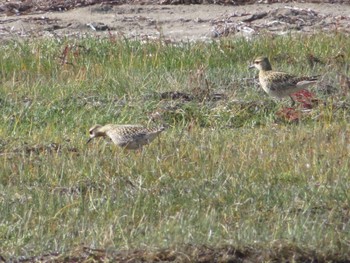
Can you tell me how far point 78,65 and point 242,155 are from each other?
4273mm

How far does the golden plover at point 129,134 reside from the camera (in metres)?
9.91

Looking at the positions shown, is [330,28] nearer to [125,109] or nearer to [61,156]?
[125,109]

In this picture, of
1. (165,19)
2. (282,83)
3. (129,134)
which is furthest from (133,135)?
(165,19)

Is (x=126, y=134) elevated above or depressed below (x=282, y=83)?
above

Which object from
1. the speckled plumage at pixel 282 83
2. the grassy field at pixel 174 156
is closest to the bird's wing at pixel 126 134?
the grassy field at pixel 174 156

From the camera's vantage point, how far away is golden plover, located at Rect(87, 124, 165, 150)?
32.5 ft

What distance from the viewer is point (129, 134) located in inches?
392

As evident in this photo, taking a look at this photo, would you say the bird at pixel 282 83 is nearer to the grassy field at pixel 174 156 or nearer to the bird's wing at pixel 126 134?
the grassy field at pixel 174 156

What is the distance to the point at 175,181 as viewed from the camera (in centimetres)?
883

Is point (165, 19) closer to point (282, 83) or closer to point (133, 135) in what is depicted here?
point (282, 83)

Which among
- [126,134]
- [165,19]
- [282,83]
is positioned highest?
[126,134]

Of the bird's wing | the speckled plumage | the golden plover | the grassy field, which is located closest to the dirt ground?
the grassy field

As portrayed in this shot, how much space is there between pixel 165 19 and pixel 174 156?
778cm

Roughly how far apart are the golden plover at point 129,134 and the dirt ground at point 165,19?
4.80 m
